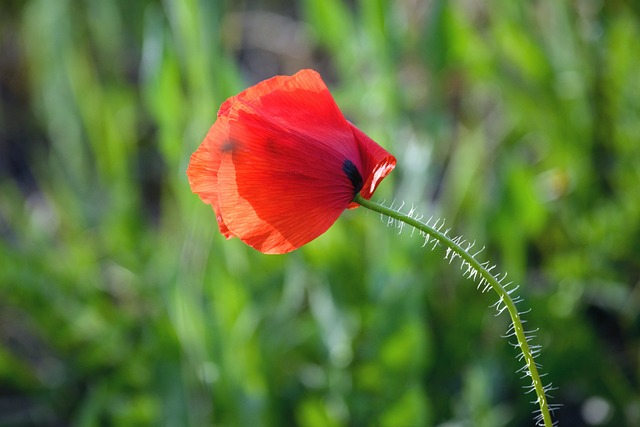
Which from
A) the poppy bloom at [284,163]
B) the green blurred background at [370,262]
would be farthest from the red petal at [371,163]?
the green blurred background at [370,262]

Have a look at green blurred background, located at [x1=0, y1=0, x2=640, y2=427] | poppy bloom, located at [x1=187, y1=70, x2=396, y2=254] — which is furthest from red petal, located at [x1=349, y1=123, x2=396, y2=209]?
green blurred background, located at [x1=0, y1=0, x2=640, y2=427]

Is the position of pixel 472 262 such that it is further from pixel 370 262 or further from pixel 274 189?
pixel 370 262

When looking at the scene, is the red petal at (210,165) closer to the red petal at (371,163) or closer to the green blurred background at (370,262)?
the red petal at (371,163)

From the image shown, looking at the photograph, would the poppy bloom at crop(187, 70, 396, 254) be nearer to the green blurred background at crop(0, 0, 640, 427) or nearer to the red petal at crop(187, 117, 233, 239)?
the red petal at crop(187, 117, 233, 239)

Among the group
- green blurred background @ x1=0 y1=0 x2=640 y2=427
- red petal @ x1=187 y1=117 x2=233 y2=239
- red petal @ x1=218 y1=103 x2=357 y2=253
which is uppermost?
green blurred background @ x1=0 y1=0 x2=640 y2=427

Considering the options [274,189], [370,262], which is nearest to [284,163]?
[274,189]

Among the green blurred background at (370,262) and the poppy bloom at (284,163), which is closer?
the poppy bloom at (284,163)
